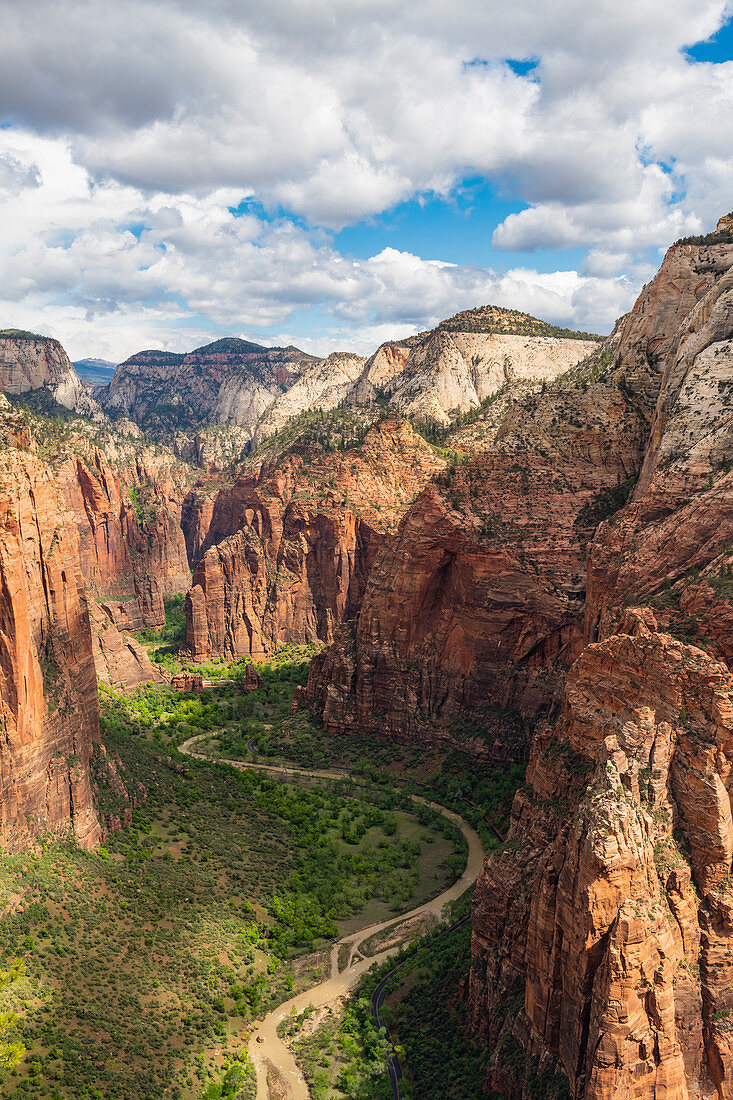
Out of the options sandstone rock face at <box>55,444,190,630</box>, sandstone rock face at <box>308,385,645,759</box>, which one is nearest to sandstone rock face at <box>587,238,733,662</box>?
sandstone rock face at <box>308,385,645,759</box>

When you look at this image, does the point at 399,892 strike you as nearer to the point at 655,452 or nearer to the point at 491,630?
the point at 491,630

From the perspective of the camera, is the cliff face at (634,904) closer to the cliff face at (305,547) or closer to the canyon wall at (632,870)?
the canyon wall at (632,870)

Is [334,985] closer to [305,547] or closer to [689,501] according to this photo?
[689,501]

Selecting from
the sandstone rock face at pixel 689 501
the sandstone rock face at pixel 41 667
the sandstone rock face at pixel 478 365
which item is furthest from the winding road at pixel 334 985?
the sandstone rock face at pixel 478 365

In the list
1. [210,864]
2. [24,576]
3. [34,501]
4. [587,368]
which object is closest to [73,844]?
[210,864]

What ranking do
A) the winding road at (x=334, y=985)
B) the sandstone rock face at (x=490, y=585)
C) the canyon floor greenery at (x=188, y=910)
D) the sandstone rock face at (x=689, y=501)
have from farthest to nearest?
the sandstone rock face at (x=490, y=585), the winding road at (x=334, y=985), the sandstone rock face at (x=689, y=501), the canyon floor greenery at (x=188, y=910)

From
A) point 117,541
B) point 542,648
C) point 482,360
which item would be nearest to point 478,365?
point 482,360
